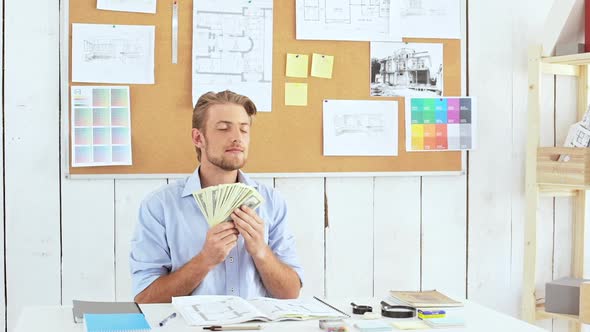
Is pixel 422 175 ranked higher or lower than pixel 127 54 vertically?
lower

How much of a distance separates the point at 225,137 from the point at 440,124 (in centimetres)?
112

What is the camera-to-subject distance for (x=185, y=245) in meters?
2.69

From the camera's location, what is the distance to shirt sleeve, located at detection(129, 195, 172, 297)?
2.60 m

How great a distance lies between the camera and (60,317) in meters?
2.06

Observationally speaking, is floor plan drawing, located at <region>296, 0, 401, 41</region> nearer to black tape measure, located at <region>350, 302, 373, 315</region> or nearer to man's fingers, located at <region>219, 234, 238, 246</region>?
man's fingers, located at <region>219, 234, 238, 246</region>

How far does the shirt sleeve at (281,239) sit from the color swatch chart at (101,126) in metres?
0.67

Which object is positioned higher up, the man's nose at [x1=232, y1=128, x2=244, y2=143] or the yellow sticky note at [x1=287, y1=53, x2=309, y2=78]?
the yellow sticky note at [x1=287, y1=53, x2=309, y2=78]

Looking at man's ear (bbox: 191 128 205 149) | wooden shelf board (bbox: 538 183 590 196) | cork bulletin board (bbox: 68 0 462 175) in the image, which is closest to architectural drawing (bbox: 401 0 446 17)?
cork bulletin board (bbox: 68 0 462 175)

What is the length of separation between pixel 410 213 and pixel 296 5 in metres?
1.02

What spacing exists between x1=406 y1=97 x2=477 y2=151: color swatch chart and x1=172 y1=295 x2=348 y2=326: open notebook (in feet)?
4.39

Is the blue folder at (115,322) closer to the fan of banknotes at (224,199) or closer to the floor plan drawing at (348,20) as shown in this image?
the fan of banknotes at (224,199)

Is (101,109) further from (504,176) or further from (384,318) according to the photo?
(504,176)

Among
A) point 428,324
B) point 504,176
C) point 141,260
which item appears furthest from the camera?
point 504,176

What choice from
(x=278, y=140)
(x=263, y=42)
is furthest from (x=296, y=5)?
(x=278, y=140)
